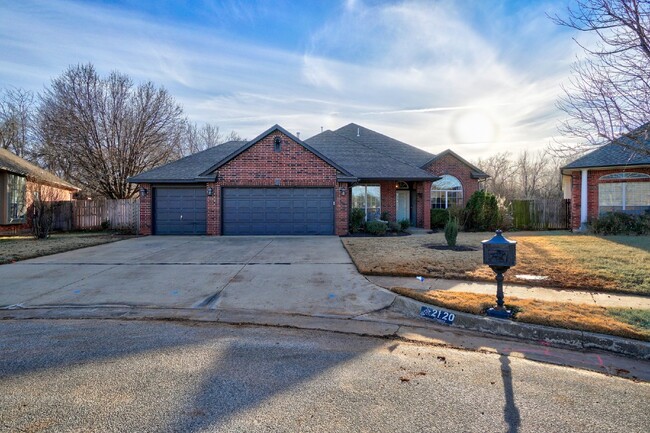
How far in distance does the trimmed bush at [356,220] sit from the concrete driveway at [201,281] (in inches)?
222

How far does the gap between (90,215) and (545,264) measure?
2223cm

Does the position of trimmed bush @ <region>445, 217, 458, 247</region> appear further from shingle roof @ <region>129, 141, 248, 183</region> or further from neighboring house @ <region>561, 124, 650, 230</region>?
shingle roof @ <region>129, 141, 248, 183</region>

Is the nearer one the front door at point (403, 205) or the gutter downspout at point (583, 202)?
the gutter downspout at point (583, 202)

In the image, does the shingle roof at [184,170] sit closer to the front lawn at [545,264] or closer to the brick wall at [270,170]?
the brick wall at [270,170]

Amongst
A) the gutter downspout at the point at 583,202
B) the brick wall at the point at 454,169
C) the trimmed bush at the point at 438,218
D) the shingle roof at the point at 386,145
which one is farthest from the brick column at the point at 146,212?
the gutter downspout at the point at 583,202

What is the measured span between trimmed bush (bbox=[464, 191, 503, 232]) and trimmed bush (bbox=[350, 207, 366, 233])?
545 cm

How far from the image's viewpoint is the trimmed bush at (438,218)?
1994cm

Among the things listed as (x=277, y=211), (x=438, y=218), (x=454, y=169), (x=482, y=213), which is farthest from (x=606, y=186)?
(x=277, y=211)

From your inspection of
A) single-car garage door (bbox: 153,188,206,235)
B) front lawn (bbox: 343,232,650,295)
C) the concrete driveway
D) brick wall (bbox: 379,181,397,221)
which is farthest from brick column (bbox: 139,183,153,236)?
→ brick wall (bbox: 379,181,397,221)

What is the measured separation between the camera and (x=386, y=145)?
946 inches

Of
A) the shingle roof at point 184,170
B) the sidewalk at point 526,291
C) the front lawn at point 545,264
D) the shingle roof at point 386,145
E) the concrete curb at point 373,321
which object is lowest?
the concrete curb at point 373,321

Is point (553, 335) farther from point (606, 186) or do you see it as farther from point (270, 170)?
point (606, 186)

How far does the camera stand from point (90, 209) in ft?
68.2

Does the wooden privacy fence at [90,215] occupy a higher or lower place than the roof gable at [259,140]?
lower
